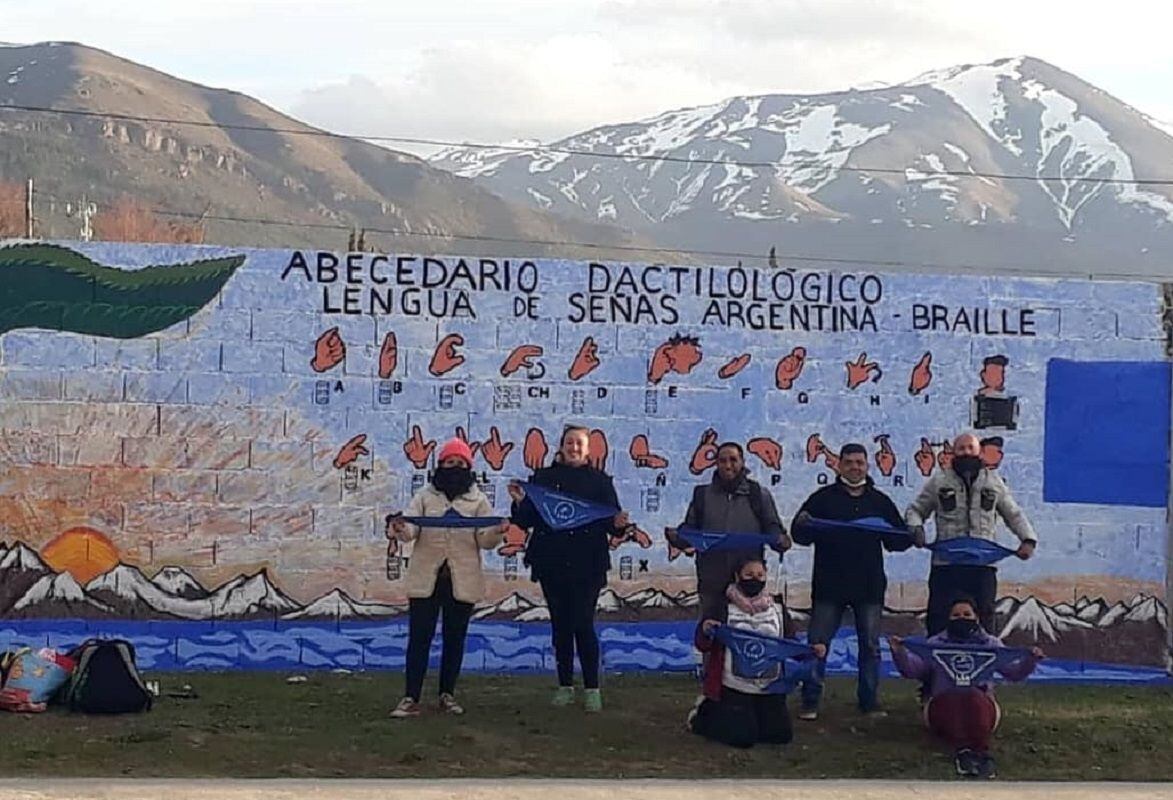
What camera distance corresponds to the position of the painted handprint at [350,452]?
1131cm

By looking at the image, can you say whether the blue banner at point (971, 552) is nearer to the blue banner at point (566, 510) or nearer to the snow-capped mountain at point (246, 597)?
the blue banner at point (566, 510)

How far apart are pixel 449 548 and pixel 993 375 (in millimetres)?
4060

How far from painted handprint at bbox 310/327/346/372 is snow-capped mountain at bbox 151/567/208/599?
154cm

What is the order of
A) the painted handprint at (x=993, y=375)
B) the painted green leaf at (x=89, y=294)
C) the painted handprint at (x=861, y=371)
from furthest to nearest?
the painted handprint at (x=993, y=375)
the painted handprint at (x=861, y=371)
the painted green leaf at (x=89, y=294)

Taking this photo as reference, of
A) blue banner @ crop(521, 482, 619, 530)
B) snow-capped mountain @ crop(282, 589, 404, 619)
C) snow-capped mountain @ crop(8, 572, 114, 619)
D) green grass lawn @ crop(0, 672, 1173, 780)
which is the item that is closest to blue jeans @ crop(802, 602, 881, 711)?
green grass lawn @ crop(0, 672, 1173, 780)

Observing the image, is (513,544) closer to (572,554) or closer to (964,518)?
(572,554)

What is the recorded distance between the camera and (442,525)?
33.1 feet

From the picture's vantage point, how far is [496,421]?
1143 cm

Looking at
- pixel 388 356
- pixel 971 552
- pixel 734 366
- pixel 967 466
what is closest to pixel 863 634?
pixel 971 552

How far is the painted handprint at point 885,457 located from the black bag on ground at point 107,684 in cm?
494

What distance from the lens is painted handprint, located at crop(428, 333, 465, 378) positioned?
1141cm

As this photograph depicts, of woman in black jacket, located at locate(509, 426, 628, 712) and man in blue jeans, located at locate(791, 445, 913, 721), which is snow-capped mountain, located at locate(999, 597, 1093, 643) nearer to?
man in blue jeans, located at locate(791, 445, 913, 721)

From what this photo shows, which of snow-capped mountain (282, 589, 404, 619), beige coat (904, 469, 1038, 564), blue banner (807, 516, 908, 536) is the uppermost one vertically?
beige coat (904, 469, 1038, 564)

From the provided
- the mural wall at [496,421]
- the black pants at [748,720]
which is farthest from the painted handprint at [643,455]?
the black pants at [748,720]
